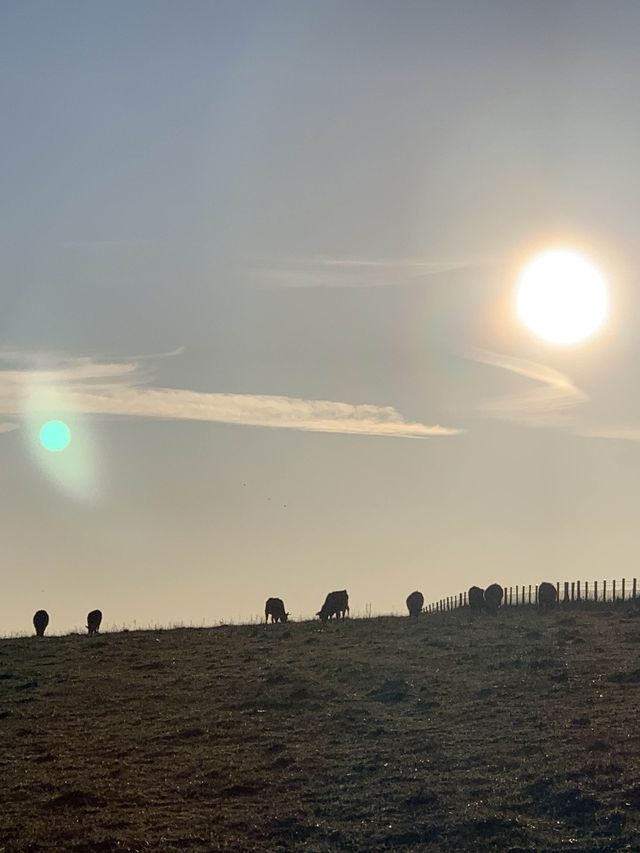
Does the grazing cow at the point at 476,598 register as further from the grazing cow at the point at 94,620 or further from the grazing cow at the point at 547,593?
the grazing cow at the point at 94,620

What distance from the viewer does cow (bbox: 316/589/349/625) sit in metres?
59.2

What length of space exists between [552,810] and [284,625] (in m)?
29.4

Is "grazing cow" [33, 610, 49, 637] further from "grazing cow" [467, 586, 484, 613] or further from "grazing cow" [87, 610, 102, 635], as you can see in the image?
"grazing cow" [467, 586, 484, 613]

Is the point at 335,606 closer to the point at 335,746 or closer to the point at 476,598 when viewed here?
the point at 476,598

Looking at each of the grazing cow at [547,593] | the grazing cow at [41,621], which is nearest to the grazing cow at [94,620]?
the grazing cow at [41,621]

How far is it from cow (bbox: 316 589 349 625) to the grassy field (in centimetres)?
1776

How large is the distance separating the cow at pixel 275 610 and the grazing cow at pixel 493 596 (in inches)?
369

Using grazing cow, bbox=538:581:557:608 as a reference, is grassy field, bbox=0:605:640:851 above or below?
below

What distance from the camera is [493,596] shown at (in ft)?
186

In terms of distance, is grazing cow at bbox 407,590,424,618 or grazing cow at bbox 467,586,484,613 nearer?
grazing cow at bbox 467,586,484,613

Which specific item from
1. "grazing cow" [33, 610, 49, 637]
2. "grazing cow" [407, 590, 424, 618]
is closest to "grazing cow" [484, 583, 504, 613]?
"grazing cow" [407, 590, 424, 618]

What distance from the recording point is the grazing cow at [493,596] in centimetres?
5605

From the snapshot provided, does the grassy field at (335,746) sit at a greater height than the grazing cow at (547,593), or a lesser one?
lesser

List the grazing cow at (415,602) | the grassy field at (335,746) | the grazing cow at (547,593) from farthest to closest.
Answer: the grazing cow at (415,602)
the grazing cow at (547,593)
the grassy field at (335,746)
